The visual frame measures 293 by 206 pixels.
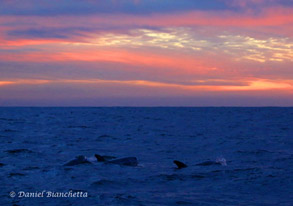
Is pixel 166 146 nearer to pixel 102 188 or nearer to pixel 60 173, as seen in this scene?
pixel 60 173

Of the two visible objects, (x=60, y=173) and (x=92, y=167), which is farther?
(x=92, y=167)

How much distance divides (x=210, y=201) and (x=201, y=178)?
3821 mm

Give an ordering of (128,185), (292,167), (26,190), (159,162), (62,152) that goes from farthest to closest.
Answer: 1. (62,152)
2. (159,162)
3. (292,167)
4. (128,185)
5. (26,190)

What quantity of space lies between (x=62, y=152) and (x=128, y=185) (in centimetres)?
1162

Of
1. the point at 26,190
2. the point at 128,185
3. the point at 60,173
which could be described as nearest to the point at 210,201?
the point at 128,185

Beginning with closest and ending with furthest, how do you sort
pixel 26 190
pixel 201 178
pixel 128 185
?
pixel 26 190 → pixel 128 185 → pixel 201 178

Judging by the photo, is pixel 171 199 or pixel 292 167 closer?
pixel 171 199

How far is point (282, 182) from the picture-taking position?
15578 millimetres

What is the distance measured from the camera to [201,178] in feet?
54.1

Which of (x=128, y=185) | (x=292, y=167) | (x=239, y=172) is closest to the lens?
(x=128, y=185)

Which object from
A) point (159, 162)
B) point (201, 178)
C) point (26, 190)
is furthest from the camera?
point (159, 162)

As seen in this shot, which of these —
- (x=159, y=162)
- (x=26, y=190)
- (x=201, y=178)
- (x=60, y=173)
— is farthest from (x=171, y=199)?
(x=159, y=162)

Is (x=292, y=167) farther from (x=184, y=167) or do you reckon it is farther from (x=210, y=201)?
(x=210, y=201)

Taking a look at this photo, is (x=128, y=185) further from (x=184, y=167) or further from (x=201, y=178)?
(x=184, y=167)
